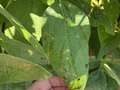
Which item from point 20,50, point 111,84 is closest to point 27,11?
point 20,50

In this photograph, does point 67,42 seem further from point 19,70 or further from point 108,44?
point 108,44

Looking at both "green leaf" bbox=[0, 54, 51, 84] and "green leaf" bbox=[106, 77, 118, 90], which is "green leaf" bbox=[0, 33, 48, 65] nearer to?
"green leaf" bbox=[0, 54, 51, 84]

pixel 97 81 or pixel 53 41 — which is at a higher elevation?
pixel 53 41

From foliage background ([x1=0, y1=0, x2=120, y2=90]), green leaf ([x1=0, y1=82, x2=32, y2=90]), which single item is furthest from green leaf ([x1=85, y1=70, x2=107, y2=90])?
green leaf ([x1=0, y1=82, x2=32, y2=90])

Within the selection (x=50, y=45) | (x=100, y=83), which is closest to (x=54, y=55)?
(x=50, y=45)

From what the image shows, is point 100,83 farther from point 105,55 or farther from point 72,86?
point 72,86

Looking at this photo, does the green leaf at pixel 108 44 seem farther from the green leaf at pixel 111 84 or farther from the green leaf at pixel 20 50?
the green leaf at pixel 20 50
